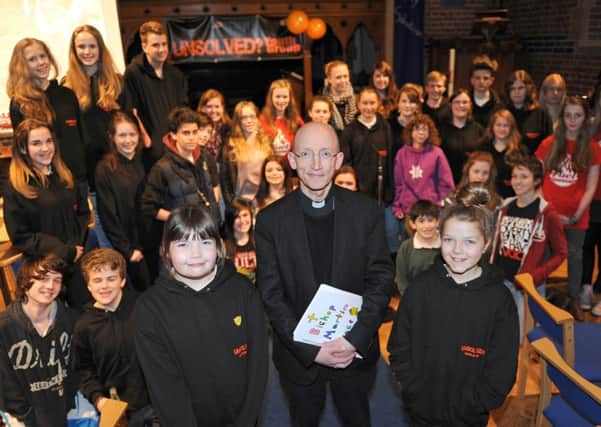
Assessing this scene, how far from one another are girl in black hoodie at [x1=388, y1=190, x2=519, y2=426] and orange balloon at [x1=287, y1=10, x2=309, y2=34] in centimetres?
Result: 650

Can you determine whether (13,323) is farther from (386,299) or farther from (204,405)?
(386,299)

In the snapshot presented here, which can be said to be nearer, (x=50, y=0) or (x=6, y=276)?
(x=6, y=276)

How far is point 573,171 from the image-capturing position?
412cm

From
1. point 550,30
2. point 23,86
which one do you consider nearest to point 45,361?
point 23,86

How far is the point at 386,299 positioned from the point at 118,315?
1315mm

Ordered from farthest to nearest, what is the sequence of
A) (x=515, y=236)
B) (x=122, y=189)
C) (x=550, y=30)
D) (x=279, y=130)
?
1. (x=550, y=30)
2. (x=279, y=130)
3. (x=122, y=189)
4. (x=515, y=236)

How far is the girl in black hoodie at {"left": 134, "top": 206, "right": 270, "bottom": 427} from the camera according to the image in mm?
2043

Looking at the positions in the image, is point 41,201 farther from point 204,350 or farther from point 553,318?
point 553,318

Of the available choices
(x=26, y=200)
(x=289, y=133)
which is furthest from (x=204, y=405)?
(x=289, y=133)

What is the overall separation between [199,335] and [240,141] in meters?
2.71

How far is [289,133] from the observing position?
4.80m

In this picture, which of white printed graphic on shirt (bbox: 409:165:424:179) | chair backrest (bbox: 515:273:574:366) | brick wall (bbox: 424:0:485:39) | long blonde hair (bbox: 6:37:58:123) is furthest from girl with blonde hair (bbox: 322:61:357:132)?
brick wall (bbox: 424:0:485:39)

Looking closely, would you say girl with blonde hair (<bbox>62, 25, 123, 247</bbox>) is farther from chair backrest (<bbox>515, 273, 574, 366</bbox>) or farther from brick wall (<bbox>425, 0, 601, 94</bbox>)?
brick wall (<bbox>425, 0, 601, 94</bbox>)

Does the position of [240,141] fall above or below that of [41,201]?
above
